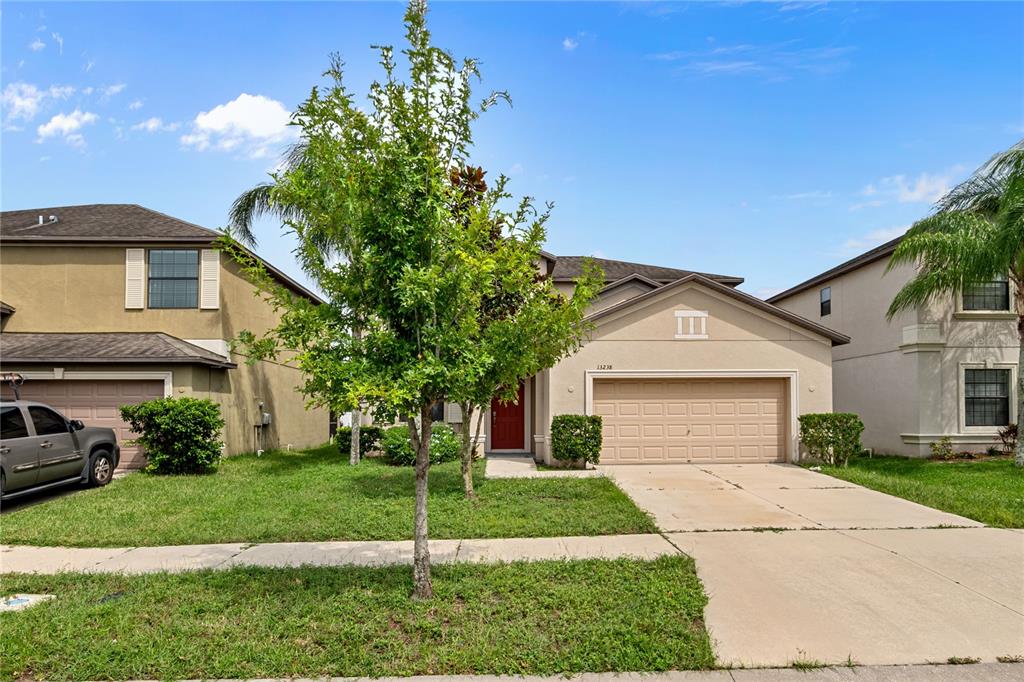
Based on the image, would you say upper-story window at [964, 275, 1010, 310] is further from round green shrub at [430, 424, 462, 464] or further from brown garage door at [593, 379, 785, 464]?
round green shrub at [430, 424, 462, 464]

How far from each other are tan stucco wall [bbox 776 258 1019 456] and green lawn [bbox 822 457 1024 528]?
42.5 inches

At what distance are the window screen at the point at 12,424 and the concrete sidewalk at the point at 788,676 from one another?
8363 millimetres

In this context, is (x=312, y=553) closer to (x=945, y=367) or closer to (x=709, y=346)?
(x=709, y=346)

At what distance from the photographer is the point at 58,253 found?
1545 cm

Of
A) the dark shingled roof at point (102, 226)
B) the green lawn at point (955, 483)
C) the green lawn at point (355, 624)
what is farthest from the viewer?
the dark shingled roof at point (102, 226)

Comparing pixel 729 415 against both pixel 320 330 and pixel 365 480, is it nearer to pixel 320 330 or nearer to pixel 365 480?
pixel 365 480

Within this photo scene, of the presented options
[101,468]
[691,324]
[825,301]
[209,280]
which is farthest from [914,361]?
[101,468]

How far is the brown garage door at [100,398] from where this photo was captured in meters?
13.9

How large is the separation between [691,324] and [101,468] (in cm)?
1372

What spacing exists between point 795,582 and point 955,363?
13.8m

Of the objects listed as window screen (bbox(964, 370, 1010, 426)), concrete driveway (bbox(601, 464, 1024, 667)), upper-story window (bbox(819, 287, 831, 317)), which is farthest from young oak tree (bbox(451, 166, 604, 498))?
upper-story window (bbox(819, 287, 831, 317))

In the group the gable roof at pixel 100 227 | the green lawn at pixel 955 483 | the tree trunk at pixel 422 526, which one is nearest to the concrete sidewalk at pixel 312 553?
the tree trunk at pixel 422 526

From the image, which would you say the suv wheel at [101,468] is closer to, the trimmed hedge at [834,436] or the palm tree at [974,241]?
the trimmed hedge at [834,436]

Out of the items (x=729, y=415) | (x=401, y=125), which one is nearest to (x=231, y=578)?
(x=401, y=125)
